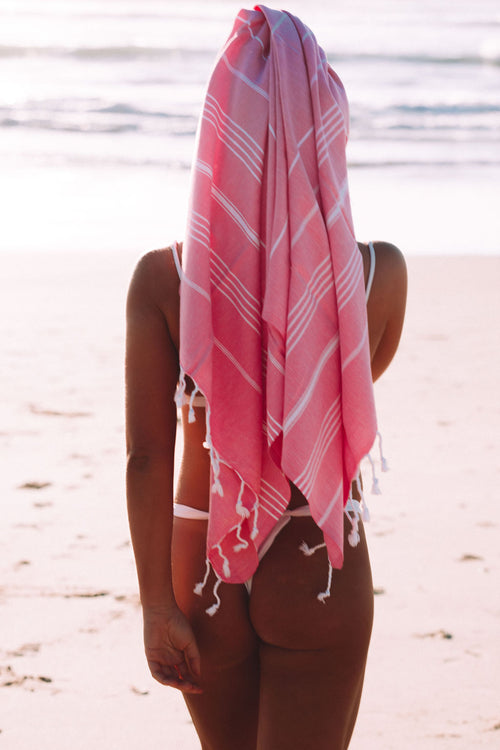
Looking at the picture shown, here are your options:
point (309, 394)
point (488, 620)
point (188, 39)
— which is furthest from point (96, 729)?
point (188, 39)

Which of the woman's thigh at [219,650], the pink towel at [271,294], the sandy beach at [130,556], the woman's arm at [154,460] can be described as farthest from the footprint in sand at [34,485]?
the pink towel at [271,294]

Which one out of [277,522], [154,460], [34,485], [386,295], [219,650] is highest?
[386,295]

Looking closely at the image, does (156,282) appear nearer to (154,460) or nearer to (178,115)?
(154,460)

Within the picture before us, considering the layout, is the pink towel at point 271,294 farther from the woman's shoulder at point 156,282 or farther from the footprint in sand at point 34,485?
the footprint in sand at point 34,485

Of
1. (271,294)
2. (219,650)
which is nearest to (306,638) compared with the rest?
(219,650)

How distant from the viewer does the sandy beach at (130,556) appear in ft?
10.2

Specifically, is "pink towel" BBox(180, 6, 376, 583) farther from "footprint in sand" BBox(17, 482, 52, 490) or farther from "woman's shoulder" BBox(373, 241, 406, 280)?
"footprint in sand" BBox(17, 482, 52, 490)

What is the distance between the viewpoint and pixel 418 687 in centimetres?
324

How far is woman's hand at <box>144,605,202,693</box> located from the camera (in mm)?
1818

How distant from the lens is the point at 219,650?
1837 mm

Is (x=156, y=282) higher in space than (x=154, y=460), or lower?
higher

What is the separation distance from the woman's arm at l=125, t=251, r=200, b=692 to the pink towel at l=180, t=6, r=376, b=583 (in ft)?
0.31

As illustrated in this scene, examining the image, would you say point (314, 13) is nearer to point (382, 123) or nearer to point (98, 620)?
point (382, 123)

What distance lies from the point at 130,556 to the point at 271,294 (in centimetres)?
266
